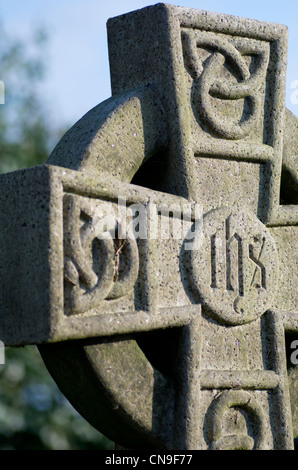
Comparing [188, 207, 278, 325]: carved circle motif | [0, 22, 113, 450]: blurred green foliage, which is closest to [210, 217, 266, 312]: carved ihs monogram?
[188, 207, 278, 325]: carved circle motif

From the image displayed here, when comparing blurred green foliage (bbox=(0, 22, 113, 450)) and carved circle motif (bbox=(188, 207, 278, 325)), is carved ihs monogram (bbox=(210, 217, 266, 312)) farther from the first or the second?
blurred green foliage (bbox=(0, 22, 113, 450))

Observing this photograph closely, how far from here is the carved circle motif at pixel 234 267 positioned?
8.98 ft

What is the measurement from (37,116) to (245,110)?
4883 mm

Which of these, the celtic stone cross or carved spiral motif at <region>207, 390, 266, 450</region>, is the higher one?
the celtic stone cross

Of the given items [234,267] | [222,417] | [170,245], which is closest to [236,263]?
[234,267]

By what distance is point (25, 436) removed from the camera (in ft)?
18.9

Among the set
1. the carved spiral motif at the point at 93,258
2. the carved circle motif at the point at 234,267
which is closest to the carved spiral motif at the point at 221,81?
the carved circle motif at the point at 234,267

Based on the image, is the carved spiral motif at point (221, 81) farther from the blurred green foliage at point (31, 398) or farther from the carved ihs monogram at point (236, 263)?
the blurred green foliage at point (31, 398)

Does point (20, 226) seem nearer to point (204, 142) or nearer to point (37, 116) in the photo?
point (204, 142)

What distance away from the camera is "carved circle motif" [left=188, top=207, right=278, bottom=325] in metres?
2.74
